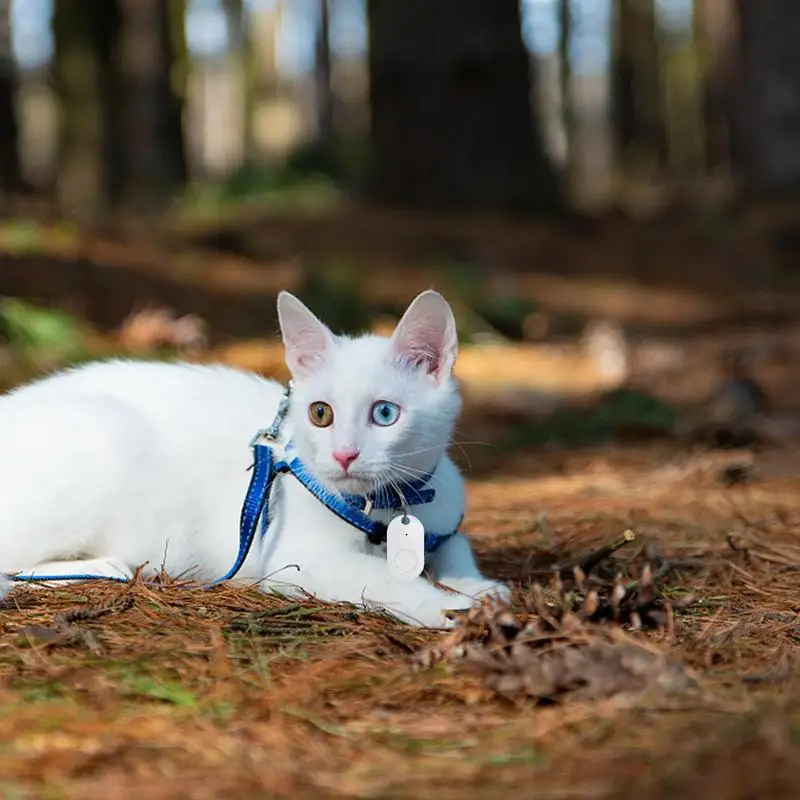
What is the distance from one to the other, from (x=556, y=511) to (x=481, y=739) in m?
2.22

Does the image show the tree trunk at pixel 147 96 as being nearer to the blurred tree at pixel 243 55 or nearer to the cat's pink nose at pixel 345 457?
the cat's pink nose at pixel 345 457

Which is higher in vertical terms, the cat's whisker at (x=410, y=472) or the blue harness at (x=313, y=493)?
the cat's whisker at (x=410, y=472)

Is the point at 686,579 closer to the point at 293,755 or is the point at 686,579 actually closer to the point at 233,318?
the point at 293,755

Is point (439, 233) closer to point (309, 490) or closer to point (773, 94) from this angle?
point (773, 94)

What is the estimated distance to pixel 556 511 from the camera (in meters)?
4.21

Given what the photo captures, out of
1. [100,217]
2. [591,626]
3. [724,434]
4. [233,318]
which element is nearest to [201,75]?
[100,217]

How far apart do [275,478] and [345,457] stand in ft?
1.21

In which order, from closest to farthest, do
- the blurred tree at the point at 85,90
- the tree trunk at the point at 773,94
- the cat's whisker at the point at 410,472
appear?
the cat's whisker at the point at 410,472 < the tree trunk at the point at 773,94 < the blurred tree at the point at 85,90

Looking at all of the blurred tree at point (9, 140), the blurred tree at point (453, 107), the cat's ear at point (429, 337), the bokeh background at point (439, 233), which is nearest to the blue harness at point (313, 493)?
the cat's ear at point (429, 337)

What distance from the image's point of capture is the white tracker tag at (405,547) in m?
2.83

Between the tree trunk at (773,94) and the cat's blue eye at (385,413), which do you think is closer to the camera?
the cat's blue eye at (385,413)

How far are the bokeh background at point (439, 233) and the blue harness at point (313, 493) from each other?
2.69 meters

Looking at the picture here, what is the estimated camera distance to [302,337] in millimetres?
3082

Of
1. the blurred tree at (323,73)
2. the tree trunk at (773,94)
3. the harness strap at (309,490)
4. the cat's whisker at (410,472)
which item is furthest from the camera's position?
the blurred tree at (323,73)
